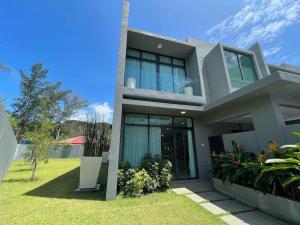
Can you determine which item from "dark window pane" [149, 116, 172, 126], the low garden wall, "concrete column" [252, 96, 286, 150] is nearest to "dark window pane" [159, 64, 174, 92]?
"dark window pane" [149, 116, 172, 126]

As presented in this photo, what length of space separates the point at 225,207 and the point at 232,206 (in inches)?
9.7

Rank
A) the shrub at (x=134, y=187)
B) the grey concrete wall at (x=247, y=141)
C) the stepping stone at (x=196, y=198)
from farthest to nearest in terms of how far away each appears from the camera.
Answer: the grey concrete wall at (x=247, y=141)
the shrub at (x=134, y=187)
the stepping stone at (x=196, y=198)

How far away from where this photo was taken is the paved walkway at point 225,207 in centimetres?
316

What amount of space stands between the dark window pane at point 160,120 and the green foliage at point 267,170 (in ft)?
9.74

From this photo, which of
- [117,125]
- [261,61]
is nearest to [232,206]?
[117,125]

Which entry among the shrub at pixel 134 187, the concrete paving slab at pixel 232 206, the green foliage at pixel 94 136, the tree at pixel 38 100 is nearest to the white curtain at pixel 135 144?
the green foliage at pixel 94 136

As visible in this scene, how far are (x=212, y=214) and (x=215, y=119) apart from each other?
15.1 feet

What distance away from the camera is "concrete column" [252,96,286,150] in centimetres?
454

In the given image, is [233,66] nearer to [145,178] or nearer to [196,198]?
[196,198]

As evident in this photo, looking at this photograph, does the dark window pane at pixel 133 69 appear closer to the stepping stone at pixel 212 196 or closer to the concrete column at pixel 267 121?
the concrete column at pixel 267 121

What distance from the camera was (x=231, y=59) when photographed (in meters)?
8.11

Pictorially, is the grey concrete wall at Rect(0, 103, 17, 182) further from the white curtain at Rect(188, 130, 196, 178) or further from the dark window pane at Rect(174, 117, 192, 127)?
the white curtain at Rect(188, 130, 196, 178)

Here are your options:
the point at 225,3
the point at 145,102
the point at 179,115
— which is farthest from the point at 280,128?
the point at 225,3

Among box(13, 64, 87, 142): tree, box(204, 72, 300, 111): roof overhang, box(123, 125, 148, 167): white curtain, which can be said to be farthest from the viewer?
box(13, 64, 87, 142): tree
